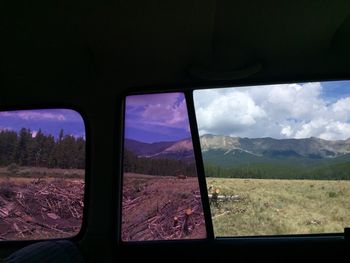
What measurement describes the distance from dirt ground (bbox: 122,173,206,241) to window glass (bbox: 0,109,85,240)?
0.97 ft

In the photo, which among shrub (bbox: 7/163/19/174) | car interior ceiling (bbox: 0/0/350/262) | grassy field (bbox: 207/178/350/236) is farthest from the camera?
shrub (bbox: 7/163/19/174)

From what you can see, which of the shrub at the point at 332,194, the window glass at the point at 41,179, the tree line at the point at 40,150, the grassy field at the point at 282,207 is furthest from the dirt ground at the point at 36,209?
the shrub at the point at 332,194

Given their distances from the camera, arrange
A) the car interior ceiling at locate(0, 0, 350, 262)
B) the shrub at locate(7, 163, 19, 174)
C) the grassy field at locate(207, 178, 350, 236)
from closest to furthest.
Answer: the car interior ceiling at locate(0, 0, 350, 262) < the grassy field at locate(207, 178, 350, 236) < the shrub at locate(7, 163, 19, 174)

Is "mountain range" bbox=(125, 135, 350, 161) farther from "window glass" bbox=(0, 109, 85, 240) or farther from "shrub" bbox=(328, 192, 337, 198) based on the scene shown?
"window glass" bbox=(0, 109, 85, 240)

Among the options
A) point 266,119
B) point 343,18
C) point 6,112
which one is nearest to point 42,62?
point 6,112

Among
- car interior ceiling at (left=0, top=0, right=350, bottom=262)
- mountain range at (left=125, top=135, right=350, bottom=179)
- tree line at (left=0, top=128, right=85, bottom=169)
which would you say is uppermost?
car interior ceiling at (left=0, top=0, right=350, bottom=262)

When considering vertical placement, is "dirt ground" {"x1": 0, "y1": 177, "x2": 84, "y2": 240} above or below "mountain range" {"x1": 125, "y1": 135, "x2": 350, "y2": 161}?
below

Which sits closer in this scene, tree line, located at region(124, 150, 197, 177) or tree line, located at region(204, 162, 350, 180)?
tree line, located at region(204, 162, 350, 180)

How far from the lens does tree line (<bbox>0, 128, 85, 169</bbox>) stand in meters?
2.75

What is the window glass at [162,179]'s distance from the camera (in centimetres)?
275

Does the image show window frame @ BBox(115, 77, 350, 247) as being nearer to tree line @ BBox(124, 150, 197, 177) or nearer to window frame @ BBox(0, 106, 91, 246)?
tree line @ BBox(124, 150, 197, 177)

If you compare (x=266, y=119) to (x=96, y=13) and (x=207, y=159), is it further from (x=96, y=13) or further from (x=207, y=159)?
(x=96, y=13)

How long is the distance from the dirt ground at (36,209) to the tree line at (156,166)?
12.2 inches

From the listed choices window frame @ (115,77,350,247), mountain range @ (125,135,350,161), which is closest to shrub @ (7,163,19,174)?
window frame @ (115,77,350,247)
